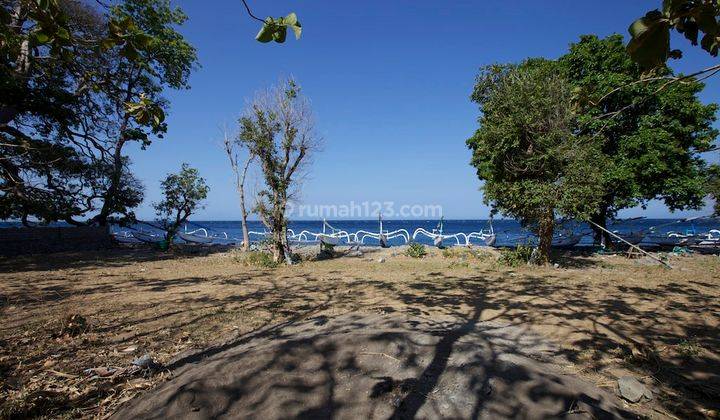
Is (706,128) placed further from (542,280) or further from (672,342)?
(672,342)

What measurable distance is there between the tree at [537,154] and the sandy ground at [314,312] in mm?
1883

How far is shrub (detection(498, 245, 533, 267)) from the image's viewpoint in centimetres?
1054

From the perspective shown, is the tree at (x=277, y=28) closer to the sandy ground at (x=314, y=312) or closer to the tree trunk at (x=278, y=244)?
the sandy ground at (x=314, y=312)

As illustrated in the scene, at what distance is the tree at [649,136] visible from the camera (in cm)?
1278

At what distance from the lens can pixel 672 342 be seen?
3945 millimetres

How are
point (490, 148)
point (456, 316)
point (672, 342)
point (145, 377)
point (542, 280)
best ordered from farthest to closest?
point (490, 148) → point (542, 280) → point (456, 316) → point (672, 342) → point (145, 377)

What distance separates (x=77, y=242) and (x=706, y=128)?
1078 inches

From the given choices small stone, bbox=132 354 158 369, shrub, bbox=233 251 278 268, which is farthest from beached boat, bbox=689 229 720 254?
small stone, bbox=132 354 158 369

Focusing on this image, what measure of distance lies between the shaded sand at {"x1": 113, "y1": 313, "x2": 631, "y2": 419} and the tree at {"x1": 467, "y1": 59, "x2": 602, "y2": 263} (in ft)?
22.5

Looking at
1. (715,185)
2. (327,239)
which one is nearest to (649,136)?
(715,185)

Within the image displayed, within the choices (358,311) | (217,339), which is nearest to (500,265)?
(358,311)

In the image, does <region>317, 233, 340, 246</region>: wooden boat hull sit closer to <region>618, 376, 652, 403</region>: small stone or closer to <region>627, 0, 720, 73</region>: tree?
<region>618, 376, 652, 403</region>: small stone

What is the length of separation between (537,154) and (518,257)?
11.1ft

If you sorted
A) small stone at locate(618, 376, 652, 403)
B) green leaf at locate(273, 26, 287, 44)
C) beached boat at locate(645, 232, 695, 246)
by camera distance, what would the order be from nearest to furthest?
green leaf at locate(273, 26, 287, 44)
small stone at locate(618, 376, 652, 403)
beached boat at locate(645, 232, 695, 246)
